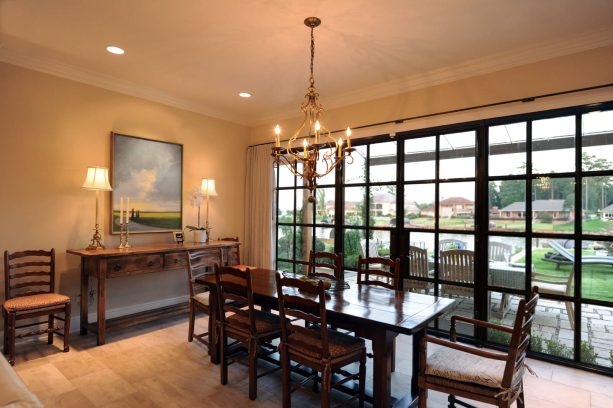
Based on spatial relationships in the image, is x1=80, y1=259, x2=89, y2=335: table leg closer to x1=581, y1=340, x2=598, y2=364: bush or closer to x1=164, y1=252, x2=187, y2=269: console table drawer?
x1=164, y1=252, x2=187, y2=269: console table drawer

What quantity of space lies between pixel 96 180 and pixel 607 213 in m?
4.66

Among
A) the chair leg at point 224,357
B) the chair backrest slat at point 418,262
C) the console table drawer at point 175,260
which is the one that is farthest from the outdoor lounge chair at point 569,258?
the console table drawer at point 175,260

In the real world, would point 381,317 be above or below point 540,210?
below

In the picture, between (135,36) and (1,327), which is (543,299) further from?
(1,327)

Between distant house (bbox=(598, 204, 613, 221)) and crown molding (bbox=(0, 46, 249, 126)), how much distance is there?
15.0ft

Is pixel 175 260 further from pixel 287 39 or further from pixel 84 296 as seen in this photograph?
pixel 287 39

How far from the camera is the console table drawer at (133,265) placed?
3.57m

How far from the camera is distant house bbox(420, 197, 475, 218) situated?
3650 millimetres

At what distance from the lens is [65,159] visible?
380cm

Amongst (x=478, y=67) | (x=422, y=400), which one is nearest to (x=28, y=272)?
(x=422, y=400)

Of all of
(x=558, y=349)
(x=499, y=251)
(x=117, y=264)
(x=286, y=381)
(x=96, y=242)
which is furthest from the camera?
(x=96, y=242)

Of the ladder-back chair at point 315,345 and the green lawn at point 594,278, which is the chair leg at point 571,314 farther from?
the ladder-back chair at point 315,345

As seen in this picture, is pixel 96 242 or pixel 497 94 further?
pixel 96 242

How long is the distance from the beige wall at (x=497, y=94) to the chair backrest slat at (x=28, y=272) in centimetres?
353
